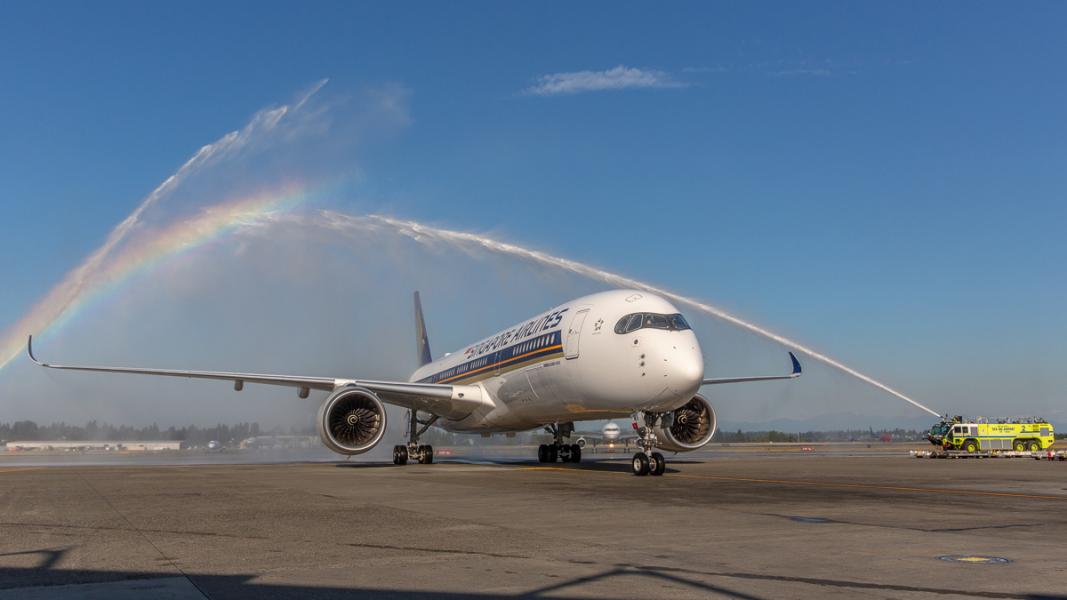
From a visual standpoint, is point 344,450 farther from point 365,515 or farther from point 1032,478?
point 1032,478

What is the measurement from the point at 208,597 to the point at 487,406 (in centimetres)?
2525

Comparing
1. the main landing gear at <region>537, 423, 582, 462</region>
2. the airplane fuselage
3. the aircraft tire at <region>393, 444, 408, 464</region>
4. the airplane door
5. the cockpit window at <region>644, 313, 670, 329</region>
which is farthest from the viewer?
the aircraft tire at <region>393, 444, 408, 464</region>

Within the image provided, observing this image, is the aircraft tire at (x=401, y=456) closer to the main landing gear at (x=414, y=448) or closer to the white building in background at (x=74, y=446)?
the main landing gear at (x=414, y=448)

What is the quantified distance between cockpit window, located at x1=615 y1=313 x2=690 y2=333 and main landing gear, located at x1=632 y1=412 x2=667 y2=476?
2.47m

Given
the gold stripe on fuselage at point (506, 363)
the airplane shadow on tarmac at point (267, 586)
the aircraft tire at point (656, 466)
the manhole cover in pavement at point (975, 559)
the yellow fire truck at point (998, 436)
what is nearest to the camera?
the airplane shadow on tarmac at point (267, 586)

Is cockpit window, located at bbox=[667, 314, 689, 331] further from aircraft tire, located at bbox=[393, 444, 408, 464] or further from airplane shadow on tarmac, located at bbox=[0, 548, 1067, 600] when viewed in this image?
aircraft tire, located at bbox=[393, 444, 408, 464]

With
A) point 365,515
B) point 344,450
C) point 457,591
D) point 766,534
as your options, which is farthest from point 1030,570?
point 344,450

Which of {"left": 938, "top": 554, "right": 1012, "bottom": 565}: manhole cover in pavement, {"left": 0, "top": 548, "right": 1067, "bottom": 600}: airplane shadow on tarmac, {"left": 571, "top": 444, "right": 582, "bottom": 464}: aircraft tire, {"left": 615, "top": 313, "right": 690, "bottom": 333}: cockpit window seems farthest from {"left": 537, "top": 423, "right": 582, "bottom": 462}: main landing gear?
{"left": 0, "top": 548, "right": 1067, "bottom": 600}: airplane shadow on tarmac

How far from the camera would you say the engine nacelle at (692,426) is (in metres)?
26.2

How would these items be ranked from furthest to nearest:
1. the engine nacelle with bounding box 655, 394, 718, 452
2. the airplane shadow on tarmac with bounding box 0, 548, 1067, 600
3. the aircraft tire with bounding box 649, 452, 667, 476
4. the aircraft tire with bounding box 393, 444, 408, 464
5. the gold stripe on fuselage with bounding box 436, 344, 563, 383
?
the aircraft tire with bounding box 393, 444, 408, 464 < the engine nacelle with bounding box 655, 394, 718, 452 < the gold stripe on fuselage with bounding box 436, 344, 563, 383 < the aircraft tire with bounding box 649, 452, 667, 476 < the airplane shadow on tarmac with bounding box 0, 548, 1067, 600

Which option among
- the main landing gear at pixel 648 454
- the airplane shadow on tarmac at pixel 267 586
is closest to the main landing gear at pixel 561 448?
the main landing gear at pixel 648 454

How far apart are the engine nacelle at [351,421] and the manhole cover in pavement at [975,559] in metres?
22.9

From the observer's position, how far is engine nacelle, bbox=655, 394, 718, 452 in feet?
86.1

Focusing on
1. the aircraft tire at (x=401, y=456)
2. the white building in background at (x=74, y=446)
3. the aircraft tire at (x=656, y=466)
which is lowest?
the white building in background at (x=74, y=446)
